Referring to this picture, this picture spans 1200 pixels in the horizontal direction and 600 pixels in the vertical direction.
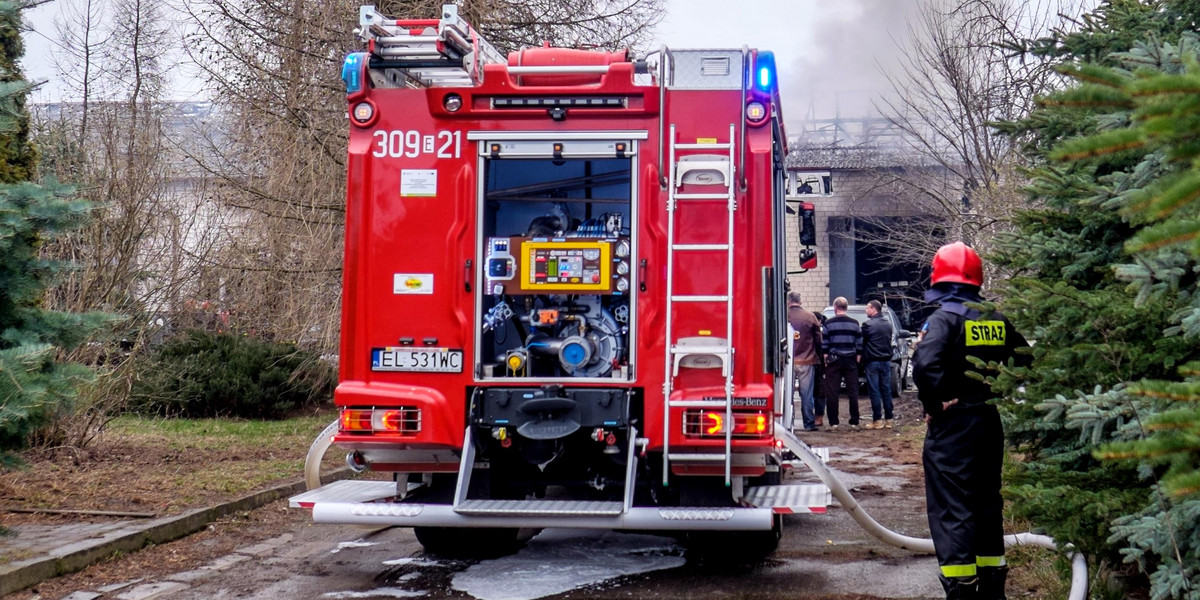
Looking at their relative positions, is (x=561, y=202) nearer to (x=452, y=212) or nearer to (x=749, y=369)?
(x=452, y=212)

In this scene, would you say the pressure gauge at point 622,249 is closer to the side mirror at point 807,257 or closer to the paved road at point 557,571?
the paved road at point 557,571

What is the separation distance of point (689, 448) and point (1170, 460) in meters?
4.12

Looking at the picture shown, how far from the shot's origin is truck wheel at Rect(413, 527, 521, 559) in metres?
7.43

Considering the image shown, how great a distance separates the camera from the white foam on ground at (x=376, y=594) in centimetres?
620

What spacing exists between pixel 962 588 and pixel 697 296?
2118 millimetres

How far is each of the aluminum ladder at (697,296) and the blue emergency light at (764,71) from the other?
0.95 ft

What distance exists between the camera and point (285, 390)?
48.7 ft

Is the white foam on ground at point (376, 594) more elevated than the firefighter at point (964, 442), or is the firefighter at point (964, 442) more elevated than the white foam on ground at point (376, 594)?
the firefighter at point (964, 442)

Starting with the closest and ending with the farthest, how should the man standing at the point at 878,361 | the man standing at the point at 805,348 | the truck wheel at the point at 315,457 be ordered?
the truck wheel at the point at 315,457 → the man standing at the point at 805,348 → the man standing at the point at 878,361

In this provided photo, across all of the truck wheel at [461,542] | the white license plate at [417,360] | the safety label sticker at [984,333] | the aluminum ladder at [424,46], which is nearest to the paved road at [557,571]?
the truck wheel at [461,542]

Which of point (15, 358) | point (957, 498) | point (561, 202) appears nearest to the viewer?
point (957, 498)

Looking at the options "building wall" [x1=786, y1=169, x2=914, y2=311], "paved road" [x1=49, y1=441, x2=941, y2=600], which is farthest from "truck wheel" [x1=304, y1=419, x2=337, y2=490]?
"building wall" [x1=786, y1=169, x2=914, y2=311]

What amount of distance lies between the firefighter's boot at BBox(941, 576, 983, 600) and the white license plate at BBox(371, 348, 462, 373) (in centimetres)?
293

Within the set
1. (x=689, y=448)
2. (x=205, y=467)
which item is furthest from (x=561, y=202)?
(x=205, y=467)
